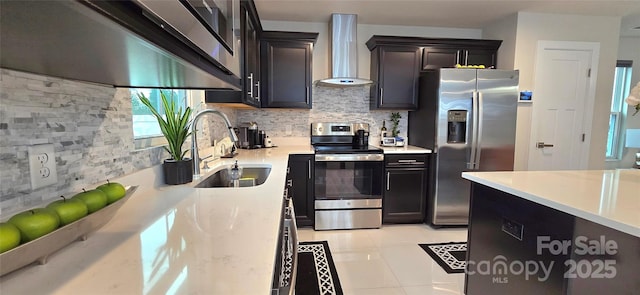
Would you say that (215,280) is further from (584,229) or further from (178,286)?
(584,229)

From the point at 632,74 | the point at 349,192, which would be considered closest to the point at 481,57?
the point at 349,192

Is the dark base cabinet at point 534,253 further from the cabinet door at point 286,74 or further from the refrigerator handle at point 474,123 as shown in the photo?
the cabinet door at point 286,74

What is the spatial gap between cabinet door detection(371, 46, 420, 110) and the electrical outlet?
298cm

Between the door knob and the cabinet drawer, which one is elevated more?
the door knob

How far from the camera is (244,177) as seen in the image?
6.72 ft

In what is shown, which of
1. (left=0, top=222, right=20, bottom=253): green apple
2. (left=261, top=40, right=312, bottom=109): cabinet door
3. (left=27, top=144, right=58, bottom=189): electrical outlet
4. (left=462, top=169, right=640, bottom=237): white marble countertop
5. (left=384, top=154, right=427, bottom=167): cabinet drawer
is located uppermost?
(left=261, top=40, right=312, bottom=109): cabinet door

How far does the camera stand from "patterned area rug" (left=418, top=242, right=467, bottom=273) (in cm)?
229

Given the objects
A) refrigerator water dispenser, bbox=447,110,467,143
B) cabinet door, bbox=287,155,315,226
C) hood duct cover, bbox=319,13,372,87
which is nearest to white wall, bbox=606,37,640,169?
refrigerator water dispenser, bbox=447,110,467,143

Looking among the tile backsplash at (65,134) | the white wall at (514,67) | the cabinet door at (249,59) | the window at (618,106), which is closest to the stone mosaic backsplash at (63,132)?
the tile backsplash at (65,134)

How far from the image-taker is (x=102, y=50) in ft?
1.92

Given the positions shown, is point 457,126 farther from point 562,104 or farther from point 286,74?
point 286,74

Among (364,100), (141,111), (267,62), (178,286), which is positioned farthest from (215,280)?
(364,100)

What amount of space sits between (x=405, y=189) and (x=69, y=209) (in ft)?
9.61

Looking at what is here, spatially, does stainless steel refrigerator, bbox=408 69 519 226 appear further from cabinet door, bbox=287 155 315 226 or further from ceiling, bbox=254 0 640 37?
cabinet door, bbox=287 155 315 226
